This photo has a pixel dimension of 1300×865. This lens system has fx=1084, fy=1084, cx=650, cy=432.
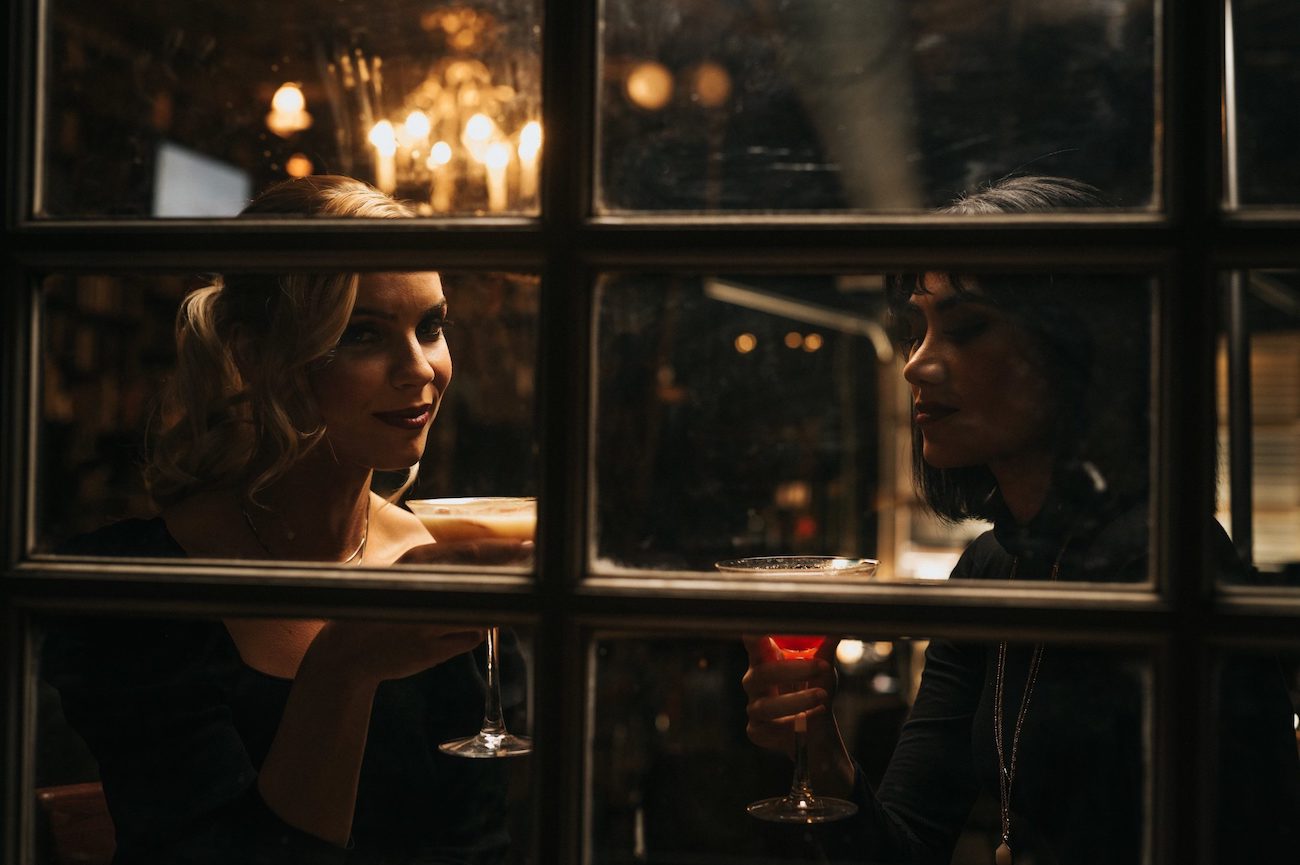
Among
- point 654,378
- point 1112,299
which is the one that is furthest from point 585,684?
point 1112,299

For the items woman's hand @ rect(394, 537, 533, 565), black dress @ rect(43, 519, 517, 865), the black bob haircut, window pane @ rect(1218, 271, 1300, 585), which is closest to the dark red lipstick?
woman's hand @ rect(394, 537, 533, 565)

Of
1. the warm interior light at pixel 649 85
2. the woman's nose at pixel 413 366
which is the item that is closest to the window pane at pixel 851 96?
the warm interior light at pixel 649 85

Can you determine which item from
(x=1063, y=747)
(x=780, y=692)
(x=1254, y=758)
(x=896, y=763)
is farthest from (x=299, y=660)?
(x=1254, y=758)

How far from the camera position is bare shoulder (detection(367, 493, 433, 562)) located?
95 cm

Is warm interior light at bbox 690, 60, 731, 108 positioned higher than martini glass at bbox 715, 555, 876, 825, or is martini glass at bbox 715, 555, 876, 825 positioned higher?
warm interior light at bbox 690, 60, 731, 108

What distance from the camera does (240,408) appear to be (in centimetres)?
100

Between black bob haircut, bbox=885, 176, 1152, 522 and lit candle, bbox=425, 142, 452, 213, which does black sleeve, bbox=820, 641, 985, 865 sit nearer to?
black bob haircut, bbox=885, 176, 1152, 522

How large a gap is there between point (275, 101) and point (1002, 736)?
2.90 ft

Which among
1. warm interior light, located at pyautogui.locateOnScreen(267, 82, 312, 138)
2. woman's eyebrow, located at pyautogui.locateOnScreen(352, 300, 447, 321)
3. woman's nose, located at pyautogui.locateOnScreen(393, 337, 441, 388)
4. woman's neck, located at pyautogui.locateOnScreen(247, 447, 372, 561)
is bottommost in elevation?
woman's neck, located at pyautogui.locateOnScreen(247, 447, 372, 561)

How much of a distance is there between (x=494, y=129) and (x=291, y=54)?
0.73 feet

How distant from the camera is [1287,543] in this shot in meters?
0.90

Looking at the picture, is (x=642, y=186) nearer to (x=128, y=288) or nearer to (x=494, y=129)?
(x=494, y=129)

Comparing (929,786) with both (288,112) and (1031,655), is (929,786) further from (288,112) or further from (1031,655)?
(288,112)

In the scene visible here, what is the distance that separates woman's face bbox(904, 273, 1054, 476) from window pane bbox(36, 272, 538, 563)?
1.23ft
